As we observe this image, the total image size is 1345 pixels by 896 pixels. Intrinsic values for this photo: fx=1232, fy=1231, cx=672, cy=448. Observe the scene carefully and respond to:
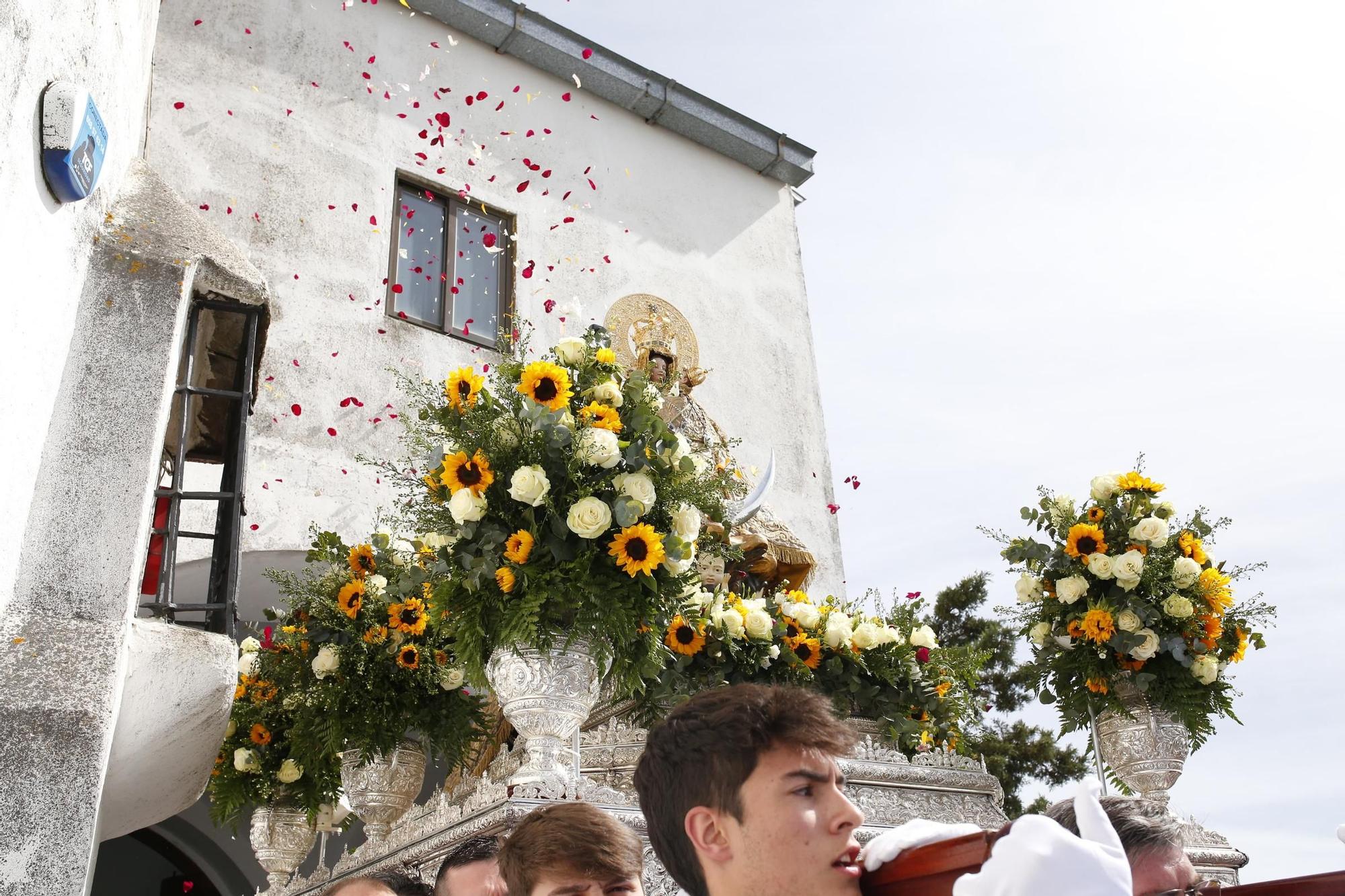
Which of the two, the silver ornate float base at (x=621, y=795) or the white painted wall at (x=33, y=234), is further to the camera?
the silver ornate float base at (x=621, y=795)

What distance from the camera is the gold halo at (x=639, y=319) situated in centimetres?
966

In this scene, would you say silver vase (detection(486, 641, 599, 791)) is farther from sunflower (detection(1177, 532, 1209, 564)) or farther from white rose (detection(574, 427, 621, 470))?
sunflower (detection(1177, 532, 1209, 564))

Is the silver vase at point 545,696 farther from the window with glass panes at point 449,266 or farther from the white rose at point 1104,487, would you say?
the window with glass panes at point 449,266

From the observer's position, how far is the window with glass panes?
350 inches

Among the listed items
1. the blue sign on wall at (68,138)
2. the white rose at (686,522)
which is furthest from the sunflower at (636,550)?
the blue sign on wall at (68,138)

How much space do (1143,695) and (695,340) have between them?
584 cm

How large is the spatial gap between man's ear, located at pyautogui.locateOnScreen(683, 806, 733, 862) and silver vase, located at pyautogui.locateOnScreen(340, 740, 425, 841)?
9.61 feet

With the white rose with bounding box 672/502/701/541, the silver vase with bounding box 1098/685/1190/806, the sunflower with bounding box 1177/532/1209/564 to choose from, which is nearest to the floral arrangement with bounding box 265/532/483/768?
the white rose with bounding box 672/502/701/541

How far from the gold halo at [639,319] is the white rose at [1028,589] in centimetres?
451

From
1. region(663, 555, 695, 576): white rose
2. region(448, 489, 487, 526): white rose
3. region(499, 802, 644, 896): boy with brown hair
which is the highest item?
region(448, 489, 487, 526): white rose

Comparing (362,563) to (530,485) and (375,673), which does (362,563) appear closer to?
(375,673)

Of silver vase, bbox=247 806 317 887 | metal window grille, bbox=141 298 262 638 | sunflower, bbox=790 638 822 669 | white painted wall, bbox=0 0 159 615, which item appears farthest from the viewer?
silver vase, bbox=247 806 317 887

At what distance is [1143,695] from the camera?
507cm

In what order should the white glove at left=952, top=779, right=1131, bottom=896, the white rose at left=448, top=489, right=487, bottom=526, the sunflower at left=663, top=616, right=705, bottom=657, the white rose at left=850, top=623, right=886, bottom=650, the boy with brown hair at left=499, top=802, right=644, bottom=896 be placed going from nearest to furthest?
the white glove at left=952, top=779, right=1131, bottom=896, the boy with brown hair at left=499, top=802, right=644, bottom=896, the white rose at left=448, top=489, right=487, bottom=526, the sunflower at left=663, top=616, right=705, bottom=657, the white rose at left=850, top=623, right=886, bottom=650
